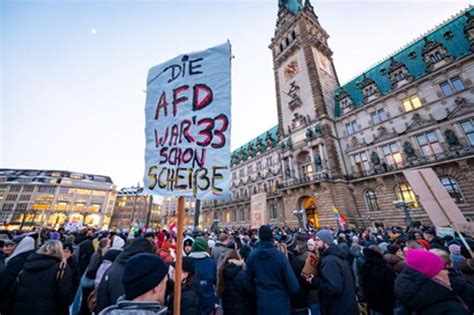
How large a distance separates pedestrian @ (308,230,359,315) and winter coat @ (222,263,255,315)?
1.09 m

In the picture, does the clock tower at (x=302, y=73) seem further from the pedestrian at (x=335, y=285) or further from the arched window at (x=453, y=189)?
the pedestrian at (x=335, y=285)

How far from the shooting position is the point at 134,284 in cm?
145

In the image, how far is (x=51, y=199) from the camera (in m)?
62.6

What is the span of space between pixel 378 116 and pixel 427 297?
25.4m

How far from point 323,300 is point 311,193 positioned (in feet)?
73.0

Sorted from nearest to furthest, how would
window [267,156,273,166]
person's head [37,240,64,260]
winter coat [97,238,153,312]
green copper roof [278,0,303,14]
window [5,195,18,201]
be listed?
winter coat [97,238,153,312] → person's head [37,240,64,260] → green copper roof [278,0,303,14] → window [267,156,273,166] → window [5,195,18,201]

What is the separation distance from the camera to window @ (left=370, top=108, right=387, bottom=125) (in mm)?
21844

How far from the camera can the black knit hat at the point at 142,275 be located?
1446 mm

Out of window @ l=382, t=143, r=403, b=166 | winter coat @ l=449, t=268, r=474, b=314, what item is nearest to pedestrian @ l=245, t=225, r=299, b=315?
winter coat @ l=449, t=268, r=474, b=314

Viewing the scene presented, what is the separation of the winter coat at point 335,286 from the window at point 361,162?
22.7 metres

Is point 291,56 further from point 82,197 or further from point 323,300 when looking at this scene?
point 82,197

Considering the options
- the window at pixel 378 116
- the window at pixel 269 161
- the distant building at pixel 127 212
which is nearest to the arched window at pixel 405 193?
the window at pixel 378 116

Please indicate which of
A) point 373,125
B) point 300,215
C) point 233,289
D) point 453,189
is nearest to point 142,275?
point 233,289

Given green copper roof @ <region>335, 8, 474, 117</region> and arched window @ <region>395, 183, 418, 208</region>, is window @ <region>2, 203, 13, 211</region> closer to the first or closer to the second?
green copper roof @ <region>335, 8, 474, 117</region>
